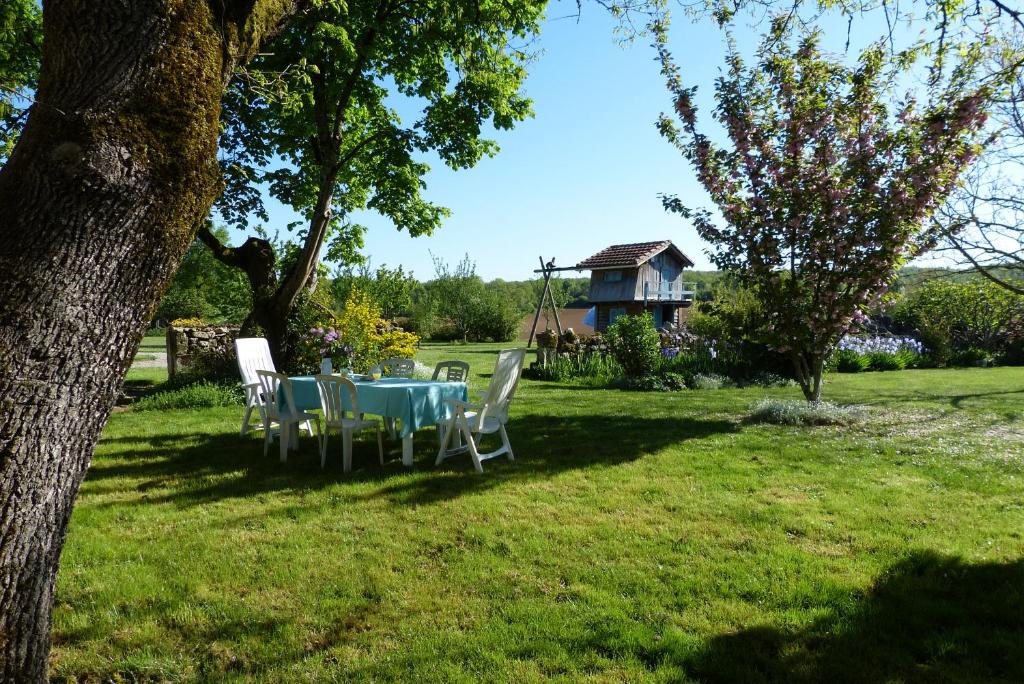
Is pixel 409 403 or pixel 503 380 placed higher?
pixel 503 380

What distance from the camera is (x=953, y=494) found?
5145mm

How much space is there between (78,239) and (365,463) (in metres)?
4.83

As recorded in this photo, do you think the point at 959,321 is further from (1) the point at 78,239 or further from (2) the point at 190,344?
(1) the point at 78,239

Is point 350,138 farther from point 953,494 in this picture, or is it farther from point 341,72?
point 953,494

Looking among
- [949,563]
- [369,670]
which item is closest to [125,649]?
[369,670]

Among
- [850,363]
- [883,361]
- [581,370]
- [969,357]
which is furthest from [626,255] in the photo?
[581,370]

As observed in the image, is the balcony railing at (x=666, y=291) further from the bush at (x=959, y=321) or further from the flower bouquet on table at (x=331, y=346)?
the flower bouquet on table at (x=331, y=346)

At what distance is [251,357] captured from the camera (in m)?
7.68

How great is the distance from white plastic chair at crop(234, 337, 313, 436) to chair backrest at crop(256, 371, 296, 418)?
0.16m

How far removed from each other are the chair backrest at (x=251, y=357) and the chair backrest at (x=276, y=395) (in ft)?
1.17

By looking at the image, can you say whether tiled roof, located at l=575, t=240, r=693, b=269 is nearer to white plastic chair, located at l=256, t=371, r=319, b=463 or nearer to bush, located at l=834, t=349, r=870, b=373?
bush, located at l=834, t=349, r=870, b=373

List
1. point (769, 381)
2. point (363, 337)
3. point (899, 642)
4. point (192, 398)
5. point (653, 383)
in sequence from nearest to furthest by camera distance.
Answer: point (899, 642) < point (192, 398) < point (363, 337) < point (653, 383) < point (769, 381)

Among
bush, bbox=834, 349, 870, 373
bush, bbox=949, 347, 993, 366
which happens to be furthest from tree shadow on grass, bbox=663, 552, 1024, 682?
bush, bbox=949, 347, 993, 366

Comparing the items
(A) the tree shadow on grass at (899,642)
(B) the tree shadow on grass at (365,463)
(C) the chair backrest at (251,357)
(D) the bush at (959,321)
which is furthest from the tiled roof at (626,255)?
(A) the tree shadow on grass at (899,642)
